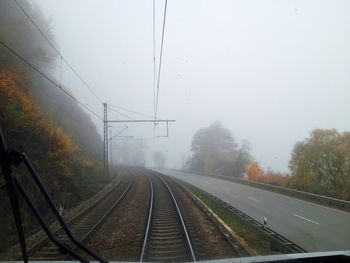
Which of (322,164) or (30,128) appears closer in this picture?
(30,128)

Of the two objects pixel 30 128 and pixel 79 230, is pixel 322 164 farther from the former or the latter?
pixel 30 128

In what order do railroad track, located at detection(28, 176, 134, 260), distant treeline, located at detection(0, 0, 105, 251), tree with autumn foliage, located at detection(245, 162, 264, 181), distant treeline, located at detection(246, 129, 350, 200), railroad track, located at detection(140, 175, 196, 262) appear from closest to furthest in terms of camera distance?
railroad track, located at detection(140, 175, 196, 262)
railroad track, located at detection(28, 176, 134, 260)
distant treeline, located at detection(0, 0, 105, 251)
distant treeline, located at detection(246, 129, 350, 200)
tree with autumn foliage, located at detection(245, 162, 264, 181)

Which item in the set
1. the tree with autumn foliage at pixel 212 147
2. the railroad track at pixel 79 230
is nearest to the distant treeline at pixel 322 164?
the railroad track at pixel 79 230

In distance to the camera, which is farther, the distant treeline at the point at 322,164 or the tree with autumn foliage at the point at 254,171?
the tree with autumn foliage at the point at 254,171

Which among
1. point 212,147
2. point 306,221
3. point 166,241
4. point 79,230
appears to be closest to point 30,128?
point 79,230

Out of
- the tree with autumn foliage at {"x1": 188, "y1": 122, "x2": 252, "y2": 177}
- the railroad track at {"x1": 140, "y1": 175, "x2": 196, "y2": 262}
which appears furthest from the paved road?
the tree with autumn foliage at {"x1": 188, "y1": 122, "x2": 252, "y2": 177}

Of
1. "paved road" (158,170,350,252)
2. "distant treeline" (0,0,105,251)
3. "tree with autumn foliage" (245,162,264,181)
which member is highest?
"distant treeline" (0,0,105,251)

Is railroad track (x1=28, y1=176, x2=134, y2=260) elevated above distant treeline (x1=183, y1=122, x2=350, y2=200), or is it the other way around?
distant treeline (x1=183, y1=122, x2=350, y2=200)

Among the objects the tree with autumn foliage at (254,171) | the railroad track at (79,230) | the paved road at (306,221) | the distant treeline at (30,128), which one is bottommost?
the paved road at (306,221)

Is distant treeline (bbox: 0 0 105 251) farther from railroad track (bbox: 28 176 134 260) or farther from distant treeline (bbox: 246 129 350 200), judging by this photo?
distant treeline (bbox: 246 129 350 200)

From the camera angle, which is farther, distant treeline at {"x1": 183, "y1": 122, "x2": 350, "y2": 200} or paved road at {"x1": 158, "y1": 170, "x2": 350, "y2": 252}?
distant treeline at {"x1": 183, "y1": 122, "x2": 350, "y2": 200}

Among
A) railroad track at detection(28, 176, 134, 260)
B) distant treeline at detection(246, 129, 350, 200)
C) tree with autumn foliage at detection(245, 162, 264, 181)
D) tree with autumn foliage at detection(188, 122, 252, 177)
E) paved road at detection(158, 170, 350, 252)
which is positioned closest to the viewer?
railroad track at detection(28, 176, 134, 260)

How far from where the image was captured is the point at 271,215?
17.1 metres

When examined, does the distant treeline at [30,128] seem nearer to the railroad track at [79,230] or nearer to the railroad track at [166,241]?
the railroad track at [79,230]
